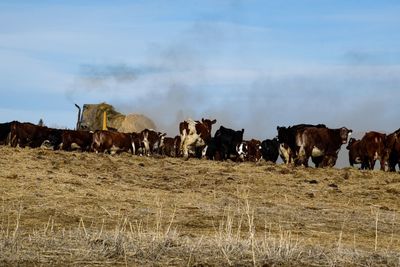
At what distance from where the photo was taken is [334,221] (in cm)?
1684

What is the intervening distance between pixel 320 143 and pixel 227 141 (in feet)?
27.9

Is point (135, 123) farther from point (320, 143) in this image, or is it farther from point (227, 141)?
point (320, 143)

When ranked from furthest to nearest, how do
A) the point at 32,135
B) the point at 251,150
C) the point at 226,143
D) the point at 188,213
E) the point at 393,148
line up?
the point at 251,150 → the point at 226,143 → the point at 32,135 → the point at 393,148 → the point at 188,213

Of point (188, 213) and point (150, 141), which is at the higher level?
point (150, 141)

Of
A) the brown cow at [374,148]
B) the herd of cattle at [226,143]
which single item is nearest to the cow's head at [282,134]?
the herd of cattle at [226,143]

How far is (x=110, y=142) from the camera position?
42781 mm

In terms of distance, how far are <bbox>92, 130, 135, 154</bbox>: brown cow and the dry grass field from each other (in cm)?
1391

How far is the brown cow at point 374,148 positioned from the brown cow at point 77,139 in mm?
14297

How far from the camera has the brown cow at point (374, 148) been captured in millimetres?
34041

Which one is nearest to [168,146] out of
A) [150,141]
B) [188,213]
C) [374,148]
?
[150,141]

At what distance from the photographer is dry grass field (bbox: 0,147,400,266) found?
10000mm

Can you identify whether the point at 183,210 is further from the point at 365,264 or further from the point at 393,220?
the point at 365,264

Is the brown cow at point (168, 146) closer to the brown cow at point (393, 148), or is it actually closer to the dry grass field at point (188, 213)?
the brown cow at point (393, 148)

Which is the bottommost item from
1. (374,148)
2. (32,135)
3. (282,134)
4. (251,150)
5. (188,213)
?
(188,213)
